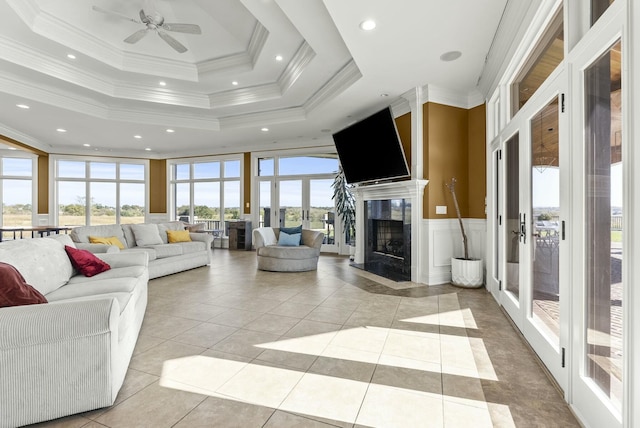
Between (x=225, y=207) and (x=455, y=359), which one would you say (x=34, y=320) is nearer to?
(x=455, y=359)

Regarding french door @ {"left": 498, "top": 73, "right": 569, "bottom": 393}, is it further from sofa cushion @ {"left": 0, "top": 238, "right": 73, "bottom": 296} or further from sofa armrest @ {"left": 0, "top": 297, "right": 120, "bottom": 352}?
sofa cushion @ {"left": 0, "top": 238, "right": 73, "bottom": 296}

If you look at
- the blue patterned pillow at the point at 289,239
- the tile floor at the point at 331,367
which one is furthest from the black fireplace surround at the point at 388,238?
the blue patterned pillow at the point at 289,239

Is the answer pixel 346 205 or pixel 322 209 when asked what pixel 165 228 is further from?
pixel 346 205

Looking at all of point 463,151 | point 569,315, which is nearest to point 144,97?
point 463,151

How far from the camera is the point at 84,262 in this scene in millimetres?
3146

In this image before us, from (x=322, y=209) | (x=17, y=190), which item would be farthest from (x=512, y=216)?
(x=17, y=190)

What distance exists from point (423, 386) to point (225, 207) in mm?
8305

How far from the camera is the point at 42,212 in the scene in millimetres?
8891

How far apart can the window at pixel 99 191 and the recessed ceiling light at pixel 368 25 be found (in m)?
9.05

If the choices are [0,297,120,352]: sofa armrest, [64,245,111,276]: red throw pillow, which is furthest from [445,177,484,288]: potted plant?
[64,245,111,276]: red throw pillow

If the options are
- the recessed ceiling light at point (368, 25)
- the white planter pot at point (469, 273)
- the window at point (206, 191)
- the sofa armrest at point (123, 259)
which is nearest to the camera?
the recessed ceiling light at point (368, 25)

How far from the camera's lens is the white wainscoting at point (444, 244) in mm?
4668

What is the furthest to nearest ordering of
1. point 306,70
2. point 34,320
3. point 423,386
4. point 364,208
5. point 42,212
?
point 42,212
point 364,208
point 306,70
point 423,386
point 34,320

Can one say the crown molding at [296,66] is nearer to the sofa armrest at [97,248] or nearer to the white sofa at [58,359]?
the sofa armrest at [97,248]
